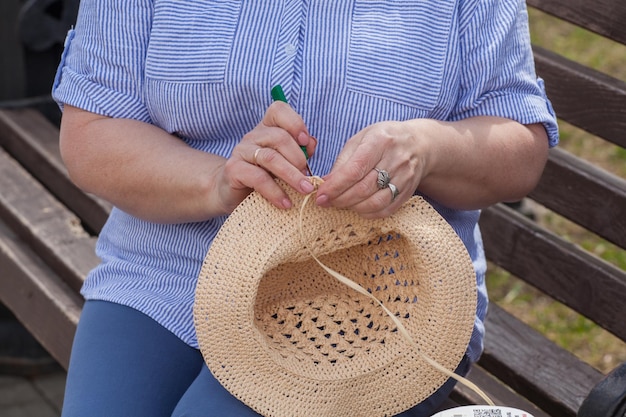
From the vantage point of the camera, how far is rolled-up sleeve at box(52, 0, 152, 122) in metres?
1.73

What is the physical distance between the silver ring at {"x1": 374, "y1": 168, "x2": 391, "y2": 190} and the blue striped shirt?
0.21m

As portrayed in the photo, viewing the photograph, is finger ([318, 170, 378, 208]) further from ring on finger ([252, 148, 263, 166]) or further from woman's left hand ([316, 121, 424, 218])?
ring on finger ([252, 148, 263, 166])

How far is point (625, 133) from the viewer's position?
2.21 meters

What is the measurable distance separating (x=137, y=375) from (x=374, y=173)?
1.76ft

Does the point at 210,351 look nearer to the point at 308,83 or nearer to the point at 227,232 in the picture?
the point at 227,232

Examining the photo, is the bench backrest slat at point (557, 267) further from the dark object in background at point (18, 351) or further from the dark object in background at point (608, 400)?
the dark object in background at point (18, 351)

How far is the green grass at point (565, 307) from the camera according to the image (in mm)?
3352

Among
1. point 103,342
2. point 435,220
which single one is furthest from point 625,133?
point 103,342

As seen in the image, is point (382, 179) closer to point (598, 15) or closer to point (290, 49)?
point (290, 49)

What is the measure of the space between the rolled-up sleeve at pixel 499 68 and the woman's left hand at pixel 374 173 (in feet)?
0.74

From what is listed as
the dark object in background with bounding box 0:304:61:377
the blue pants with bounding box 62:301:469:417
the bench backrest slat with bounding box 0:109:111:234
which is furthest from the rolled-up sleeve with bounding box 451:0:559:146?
the dark object in background with bounding box 0:304:61:377

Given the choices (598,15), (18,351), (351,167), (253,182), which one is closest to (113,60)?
(253,182)

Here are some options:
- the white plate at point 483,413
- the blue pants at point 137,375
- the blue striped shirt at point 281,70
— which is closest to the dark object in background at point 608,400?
the white plate at point 483,413

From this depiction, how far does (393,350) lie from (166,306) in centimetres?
42
